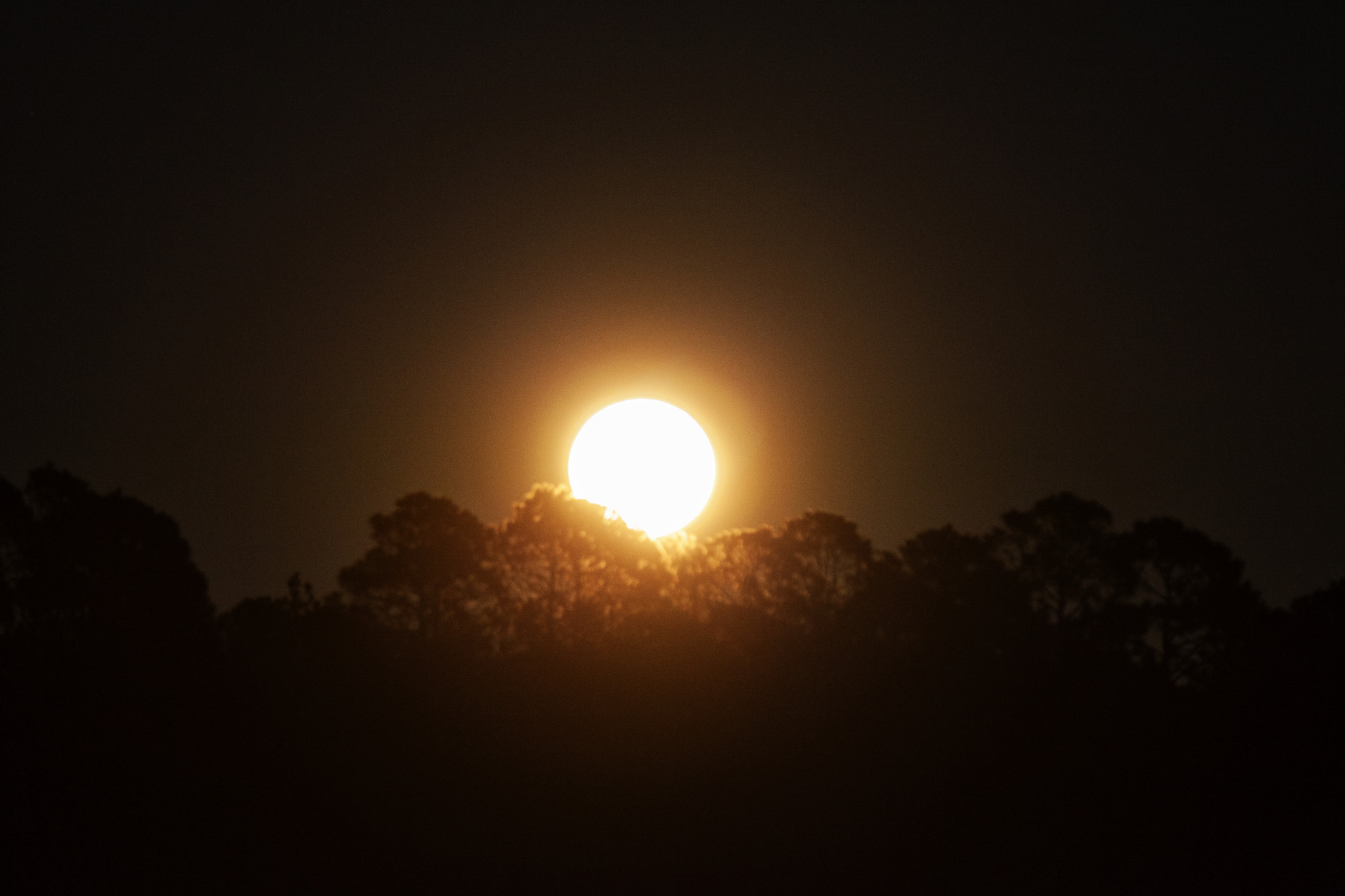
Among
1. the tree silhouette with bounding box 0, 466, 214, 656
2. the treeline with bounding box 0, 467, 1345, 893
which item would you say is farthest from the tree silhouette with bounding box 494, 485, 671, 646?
the tree silhouette with bounding box 0, 466, 214, 656

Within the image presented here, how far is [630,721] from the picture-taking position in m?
56.4

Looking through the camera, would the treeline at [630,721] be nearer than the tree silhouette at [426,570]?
Yes

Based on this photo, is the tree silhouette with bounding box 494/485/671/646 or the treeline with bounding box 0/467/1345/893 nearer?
the treeline with bounding box 0/467/1345/893

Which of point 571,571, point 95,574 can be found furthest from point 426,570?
point 95,574

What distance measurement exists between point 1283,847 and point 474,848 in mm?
25404

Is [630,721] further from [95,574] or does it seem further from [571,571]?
[95,574]

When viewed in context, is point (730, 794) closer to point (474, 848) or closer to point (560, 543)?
point (474, 848)

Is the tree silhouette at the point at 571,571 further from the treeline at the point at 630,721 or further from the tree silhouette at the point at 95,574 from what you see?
the tree silhouette at the point at 95,574

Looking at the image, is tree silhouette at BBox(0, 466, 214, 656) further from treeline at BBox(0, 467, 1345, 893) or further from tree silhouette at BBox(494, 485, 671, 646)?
tree silhouette at BBox(494, 485, 671, 646)

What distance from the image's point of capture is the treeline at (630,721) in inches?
1929

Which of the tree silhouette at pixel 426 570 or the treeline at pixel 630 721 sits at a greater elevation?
the tree silhouette at pixel 426 570

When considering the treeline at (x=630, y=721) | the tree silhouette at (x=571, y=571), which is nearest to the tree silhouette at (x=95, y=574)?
the treeline at (x=630, y=721)

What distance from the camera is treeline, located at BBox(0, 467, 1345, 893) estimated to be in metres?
49.0

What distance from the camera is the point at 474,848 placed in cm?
4988
